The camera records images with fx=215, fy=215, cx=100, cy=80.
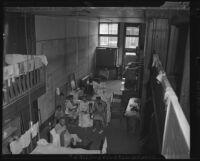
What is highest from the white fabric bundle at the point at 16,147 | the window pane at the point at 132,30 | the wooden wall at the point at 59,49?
the window pane at the point at 132,30

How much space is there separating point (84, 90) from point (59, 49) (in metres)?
1.42

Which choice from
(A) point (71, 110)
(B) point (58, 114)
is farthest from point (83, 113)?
(B) point (58, 114)

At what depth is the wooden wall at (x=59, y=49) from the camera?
4.87 meters

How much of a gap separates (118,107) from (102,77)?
4.24 meters

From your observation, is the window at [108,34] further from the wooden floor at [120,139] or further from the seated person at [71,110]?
the seated person at [71,110]

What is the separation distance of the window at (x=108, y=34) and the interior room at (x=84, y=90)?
228 cm

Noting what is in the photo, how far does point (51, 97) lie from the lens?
533cm

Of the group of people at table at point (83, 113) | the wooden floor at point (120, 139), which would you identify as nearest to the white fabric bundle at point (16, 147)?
the wooden floor at point (120, 139)

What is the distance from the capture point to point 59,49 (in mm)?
5945

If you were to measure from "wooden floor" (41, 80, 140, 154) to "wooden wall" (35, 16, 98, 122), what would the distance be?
1.13m

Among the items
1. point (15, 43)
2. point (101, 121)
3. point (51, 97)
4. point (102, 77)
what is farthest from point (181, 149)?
Answer: point (102, 77)

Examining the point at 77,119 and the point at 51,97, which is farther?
the point at 51,97

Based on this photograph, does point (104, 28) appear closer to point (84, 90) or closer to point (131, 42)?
point (131, 42)

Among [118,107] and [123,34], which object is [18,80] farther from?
[123,34]
